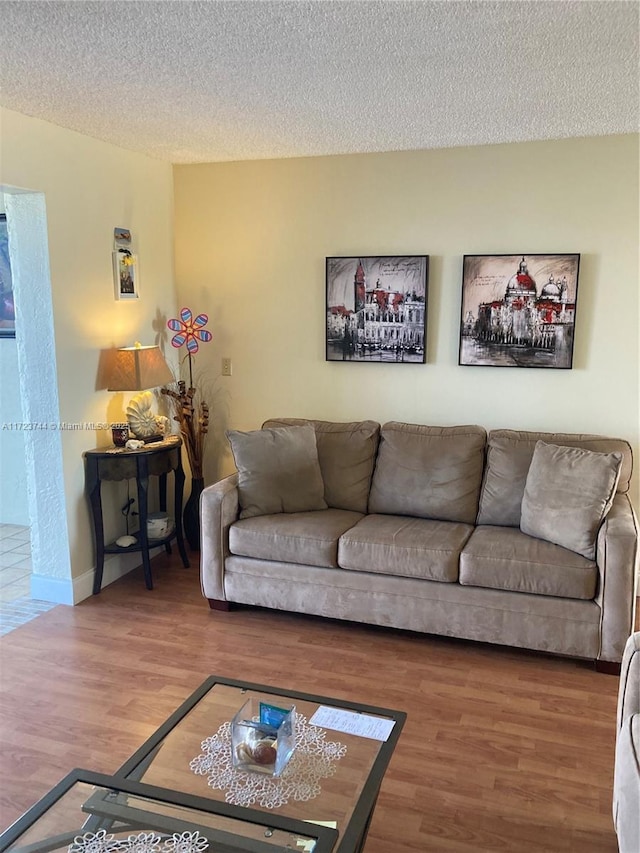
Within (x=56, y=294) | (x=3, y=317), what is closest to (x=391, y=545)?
(x=56, y=294)

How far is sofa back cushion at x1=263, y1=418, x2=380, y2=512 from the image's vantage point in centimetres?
383

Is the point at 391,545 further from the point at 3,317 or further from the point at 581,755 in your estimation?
the point at 3,317

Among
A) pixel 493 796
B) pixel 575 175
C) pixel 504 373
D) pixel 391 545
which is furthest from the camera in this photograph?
pixel 504 373

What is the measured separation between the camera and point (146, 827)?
162 centimetres

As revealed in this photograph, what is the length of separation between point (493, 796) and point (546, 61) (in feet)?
8.34

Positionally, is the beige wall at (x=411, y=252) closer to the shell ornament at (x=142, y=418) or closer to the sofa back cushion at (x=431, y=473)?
the sofa back cushion at (x=431, y=473)

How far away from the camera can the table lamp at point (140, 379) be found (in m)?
3.76

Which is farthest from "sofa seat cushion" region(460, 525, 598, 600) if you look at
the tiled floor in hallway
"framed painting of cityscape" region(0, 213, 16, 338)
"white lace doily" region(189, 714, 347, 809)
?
"framed painting of cityscape" region(0, 213, 16, 338)

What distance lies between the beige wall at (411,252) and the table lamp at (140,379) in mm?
579

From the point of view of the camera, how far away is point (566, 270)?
145 inches

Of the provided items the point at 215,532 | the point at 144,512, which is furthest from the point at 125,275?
the point at 215,532

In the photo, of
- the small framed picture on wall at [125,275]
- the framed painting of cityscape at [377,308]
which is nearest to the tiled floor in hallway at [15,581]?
the small framed picture on wall at [125,275]

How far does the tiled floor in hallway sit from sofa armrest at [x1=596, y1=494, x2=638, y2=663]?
276 cm

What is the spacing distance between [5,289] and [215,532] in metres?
2.35
